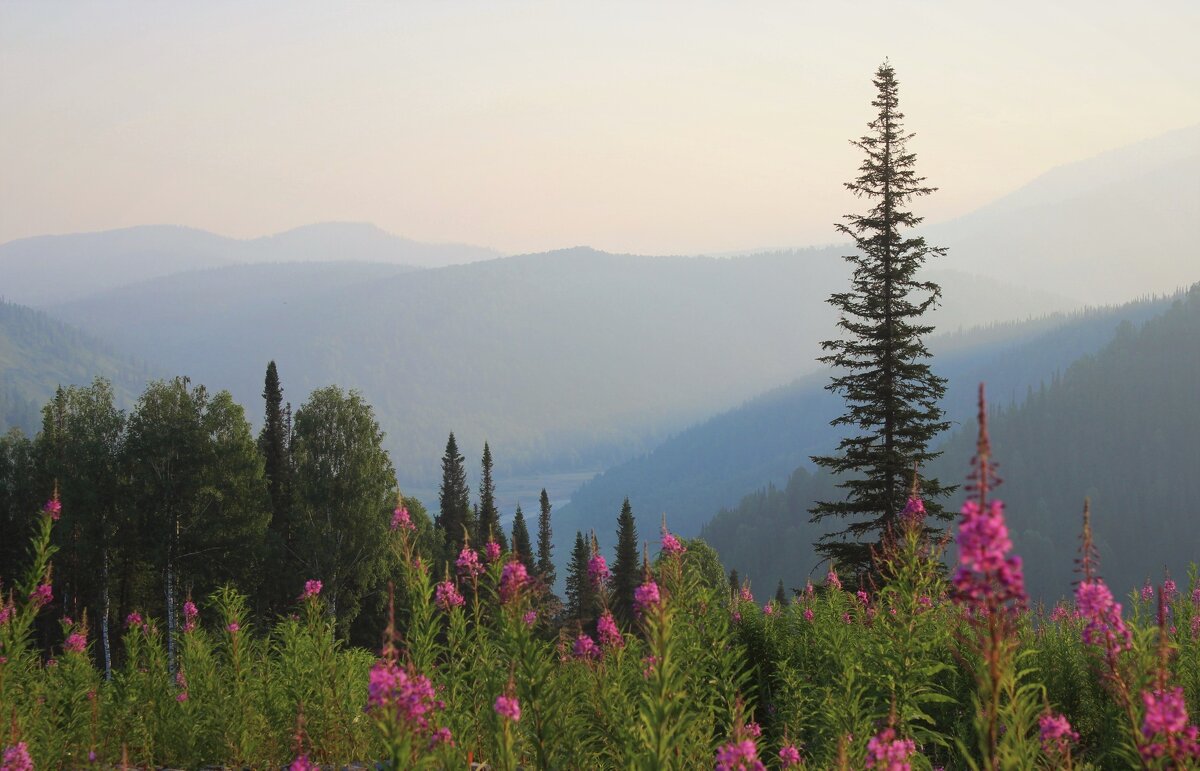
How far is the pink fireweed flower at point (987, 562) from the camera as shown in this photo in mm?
3107

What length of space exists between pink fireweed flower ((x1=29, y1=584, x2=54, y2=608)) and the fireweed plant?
0.07 m

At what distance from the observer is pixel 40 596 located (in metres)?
8.09

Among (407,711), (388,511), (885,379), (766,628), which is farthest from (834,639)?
(388,511)

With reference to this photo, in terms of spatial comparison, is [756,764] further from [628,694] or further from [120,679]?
[120,679]

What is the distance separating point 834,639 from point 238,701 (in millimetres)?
5624

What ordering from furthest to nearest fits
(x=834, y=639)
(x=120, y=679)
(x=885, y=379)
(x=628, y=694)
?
1. (x=885, y=379)
2. (x=120, y=679)
3. (x=834, y=639)
4. (x=628, y=694)

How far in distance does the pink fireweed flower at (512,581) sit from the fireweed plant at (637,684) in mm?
17

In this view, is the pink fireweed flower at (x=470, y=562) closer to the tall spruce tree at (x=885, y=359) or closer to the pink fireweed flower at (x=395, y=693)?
the pink fireweed flower at (x=395, y=693)

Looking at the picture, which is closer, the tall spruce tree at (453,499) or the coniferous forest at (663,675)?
the coniferous forest at (663,675)

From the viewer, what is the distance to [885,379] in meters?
27.3

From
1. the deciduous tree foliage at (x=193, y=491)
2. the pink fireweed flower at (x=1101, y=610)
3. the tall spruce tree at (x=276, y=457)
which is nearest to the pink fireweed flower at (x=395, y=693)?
the pink fireweed flower at (x=1101, y=610)

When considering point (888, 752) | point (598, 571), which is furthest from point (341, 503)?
point (888, 752)

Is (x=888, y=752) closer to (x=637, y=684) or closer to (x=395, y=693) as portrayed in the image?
(x=395, y=693)

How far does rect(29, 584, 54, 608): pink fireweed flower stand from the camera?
778 centimetres
